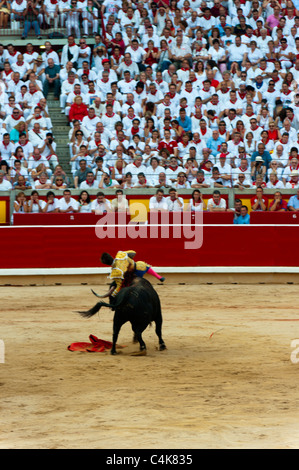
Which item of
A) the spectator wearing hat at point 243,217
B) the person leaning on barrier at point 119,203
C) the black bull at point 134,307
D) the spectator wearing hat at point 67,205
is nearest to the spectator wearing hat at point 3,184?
the spectator wearing hat at point 67,205

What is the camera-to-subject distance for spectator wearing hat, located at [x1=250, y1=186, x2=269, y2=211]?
14758mm

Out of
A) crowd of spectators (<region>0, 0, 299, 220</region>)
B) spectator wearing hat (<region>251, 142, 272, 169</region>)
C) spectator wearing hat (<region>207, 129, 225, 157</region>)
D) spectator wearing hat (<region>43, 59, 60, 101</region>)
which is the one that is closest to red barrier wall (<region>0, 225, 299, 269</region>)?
crowd of spectators (<region>0, 0, 299, 220</region>)

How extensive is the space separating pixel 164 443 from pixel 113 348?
3.04m

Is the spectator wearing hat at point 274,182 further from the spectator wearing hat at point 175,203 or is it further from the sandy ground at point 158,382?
the sandy ground at point 158,382

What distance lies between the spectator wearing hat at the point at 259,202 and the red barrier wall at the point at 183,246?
24.2 inches

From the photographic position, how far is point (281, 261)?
14.2 m

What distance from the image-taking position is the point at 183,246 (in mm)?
14250

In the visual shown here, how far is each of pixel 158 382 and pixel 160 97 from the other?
10474mm

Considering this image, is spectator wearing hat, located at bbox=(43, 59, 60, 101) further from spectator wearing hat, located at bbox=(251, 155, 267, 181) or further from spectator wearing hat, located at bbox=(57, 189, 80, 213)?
spectator wearing hat, located at bbox=(251, 155, 267, 181)

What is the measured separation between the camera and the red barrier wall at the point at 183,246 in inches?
556

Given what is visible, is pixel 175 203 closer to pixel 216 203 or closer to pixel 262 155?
pixel 216 203

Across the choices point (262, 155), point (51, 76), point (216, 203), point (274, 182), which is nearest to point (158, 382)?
point (216, 203)

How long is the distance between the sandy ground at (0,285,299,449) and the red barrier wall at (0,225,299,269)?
102 inches
